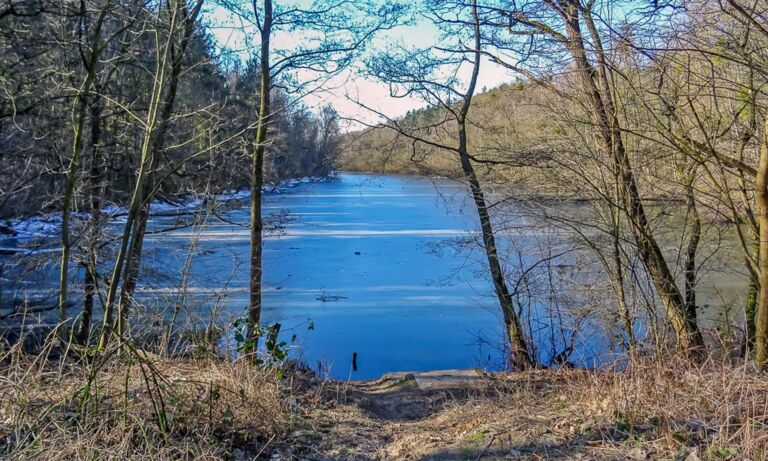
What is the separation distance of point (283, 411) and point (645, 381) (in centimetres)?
252

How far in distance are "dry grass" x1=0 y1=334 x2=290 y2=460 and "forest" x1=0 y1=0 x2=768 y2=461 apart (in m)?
0.02

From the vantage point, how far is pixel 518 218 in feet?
25.5

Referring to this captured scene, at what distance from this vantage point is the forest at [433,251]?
3551mm

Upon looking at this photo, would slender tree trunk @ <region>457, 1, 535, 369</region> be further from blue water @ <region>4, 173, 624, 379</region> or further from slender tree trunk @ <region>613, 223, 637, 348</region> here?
slender tree trunk @ <region>613, 223, 637, 348</region>

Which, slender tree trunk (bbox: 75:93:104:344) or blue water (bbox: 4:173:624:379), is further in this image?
blue water (bbox: 4:173:624:379)

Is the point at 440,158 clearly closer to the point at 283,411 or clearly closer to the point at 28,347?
the point at 283,411

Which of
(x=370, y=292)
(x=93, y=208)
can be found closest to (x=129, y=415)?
(x=93, y=208)

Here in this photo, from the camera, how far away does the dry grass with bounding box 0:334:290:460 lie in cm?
312

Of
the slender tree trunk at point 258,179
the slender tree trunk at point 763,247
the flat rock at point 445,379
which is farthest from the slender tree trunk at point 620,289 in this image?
the slender tree trunk at point 258,179

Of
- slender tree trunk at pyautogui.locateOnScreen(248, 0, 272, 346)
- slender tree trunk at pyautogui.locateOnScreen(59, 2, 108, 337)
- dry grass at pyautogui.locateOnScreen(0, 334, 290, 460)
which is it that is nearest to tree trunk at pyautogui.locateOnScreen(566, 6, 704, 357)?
slender tree trunk at pyautogui.locateOnScreen(248, 0, 272, 346)

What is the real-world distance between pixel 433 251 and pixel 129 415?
21.0ft

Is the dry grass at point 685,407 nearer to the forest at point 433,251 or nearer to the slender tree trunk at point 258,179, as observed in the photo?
the forest at point 433,251

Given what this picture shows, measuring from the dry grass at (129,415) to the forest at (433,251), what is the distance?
0.07 feet

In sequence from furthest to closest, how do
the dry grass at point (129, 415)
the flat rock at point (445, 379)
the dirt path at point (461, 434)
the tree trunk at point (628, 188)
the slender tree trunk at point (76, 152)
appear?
the flat rock at point (445, 379)
the slender tree trunk at point (76, 152)
the tree trunk at point (628, 188)
the dirt path at point (461, 434)
the dry grass at point (129, 415)
